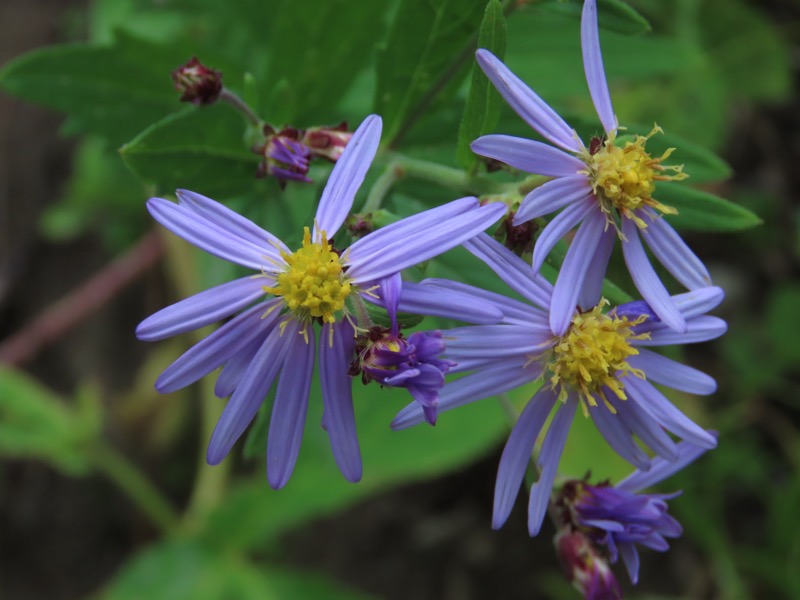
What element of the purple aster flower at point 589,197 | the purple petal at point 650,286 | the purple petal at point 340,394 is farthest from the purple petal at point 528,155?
the purple petal at point 340,394

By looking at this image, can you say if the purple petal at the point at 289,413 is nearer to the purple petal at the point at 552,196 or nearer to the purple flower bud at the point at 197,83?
the purple petal at the point at 552,196

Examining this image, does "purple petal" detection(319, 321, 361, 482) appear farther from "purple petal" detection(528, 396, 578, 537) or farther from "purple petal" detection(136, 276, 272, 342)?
"purple petal" detection(528, 396, 578, 537)

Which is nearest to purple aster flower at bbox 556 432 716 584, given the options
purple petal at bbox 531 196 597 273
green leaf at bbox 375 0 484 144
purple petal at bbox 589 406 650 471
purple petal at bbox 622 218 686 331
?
purple petal at bbox 589 406 650 471

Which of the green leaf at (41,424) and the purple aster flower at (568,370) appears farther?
the green leaf at (41,424)

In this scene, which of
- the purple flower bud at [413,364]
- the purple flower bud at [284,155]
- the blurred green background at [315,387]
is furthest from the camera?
the blurred green background at [315,387]

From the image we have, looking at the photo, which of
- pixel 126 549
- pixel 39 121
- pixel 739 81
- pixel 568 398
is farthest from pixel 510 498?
pixel 39 121

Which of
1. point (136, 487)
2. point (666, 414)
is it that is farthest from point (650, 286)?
point (136, 487)

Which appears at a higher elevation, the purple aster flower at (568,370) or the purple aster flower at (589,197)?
the purple aster flower at (589,197)
